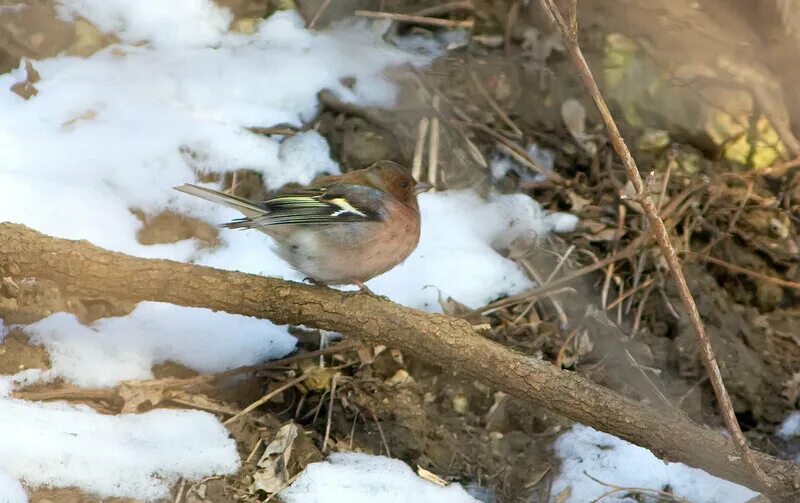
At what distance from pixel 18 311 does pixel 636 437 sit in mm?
2641

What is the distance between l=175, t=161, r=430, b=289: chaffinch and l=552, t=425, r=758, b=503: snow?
1201 millimetres

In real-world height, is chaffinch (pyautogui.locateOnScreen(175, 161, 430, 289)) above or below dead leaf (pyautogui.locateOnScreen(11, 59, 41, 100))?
below

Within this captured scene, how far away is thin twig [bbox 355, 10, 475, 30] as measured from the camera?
18.3 feet

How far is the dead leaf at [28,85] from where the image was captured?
4.60 meters

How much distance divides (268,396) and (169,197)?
128cm

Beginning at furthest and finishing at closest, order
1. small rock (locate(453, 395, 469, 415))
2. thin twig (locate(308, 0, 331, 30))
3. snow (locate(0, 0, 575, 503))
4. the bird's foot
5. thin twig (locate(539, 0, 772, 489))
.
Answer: thin twig (locate(308, 0, 331, 30))
small rock (locate(453, 395, 469, 415))
the bird's foot
snow (locate(0, 0, 575, 503))
thin twig (locate(539, 0, 772, 489))

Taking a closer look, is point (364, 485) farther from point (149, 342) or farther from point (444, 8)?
point (444, 8)

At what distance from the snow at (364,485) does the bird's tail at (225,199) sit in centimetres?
111

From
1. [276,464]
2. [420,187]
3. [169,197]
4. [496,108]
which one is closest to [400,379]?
[276,464]

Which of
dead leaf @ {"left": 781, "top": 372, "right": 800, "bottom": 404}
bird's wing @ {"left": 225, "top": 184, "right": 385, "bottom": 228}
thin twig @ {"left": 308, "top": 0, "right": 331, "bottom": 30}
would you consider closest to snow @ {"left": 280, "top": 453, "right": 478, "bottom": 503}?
bird's wing @ {"left": 225, "top": 184, "right": 385, "bottom": 228}

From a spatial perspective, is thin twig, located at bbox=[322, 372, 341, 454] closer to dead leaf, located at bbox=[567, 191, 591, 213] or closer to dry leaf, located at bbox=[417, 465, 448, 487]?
dry leaf, located at bbox=[417, 465, 448, 487]


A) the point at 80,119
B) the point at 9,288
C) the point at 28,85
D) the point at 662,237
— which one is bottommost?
the point at 9,288

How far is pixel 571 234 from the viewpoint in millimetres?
4801

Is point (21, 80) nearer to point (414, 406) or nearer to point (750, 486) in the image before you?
point (414, 406)
